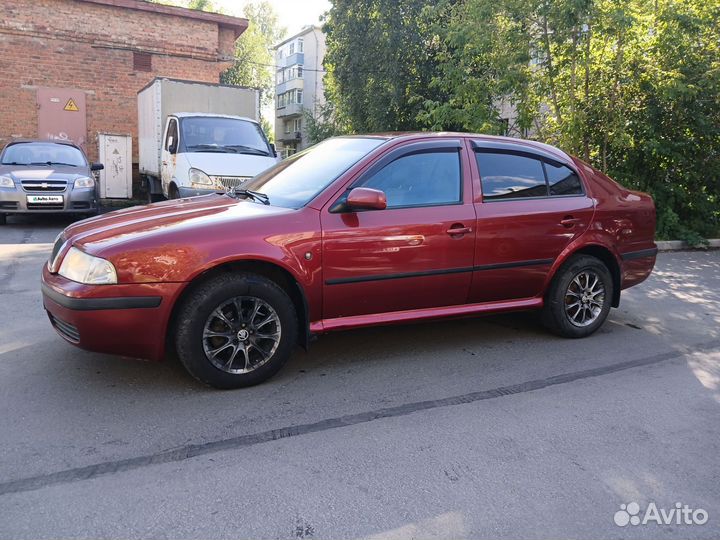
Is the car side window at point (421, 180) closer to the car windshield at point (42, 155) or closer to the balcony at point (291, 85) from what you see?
the car windshield at point (42, 155)

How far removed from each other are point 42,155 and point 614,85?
422 inches

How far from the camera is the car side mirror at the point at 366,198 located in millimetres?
4082

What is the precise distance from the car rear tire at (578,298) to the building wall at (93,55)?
635 inches

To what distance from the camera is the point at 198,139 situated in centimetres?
1070

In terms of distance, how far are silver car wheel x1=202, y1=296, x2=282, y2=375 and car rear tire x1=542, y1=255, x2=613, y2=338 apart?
2.46 metres

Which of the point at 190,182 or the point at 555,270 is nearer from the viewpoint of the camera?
the point at 555,270

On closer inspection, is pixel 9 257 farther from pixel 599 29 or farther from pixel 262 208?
pixel 599 29

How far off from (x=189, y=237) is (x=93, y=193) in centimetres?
830

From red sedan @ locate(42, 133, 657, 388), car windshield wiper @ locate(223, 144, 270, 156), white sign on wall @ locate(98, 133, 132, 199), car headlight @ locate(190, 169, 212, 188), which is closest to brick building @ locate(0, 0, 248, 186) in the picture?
white sign on wall @ locate(98, 133, 132, 199)

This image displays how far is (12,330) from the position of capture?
5.12 metres

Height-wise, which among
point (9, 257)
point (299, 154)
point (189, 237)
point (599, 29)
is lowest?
point (9, 257)

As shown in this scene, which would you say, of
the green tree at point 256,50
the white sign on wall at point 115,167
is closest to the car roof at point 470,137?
the white sign on wall at point 115,167

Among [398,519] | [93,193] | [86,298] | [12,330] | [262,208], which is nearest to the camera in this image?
[398,519]

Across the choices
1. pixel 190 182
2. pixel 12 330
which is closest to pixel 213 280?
pixel 12 330
